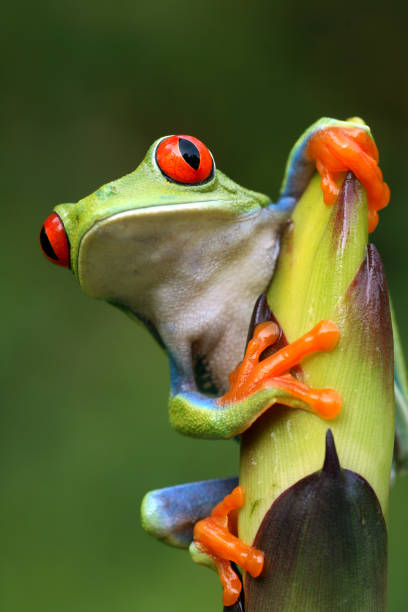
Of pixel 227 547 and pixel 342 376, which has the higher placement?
pixel 342 376

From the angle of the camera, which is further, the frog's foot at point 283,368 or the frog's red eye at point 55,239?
the frog's red eye at point 55,239

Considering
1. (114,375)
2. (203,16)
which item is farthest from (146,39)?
(114,375)

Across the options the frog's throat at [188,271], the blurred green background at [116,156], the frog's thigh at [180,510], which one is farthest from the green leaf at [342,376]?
the blurred green background at [116,156]

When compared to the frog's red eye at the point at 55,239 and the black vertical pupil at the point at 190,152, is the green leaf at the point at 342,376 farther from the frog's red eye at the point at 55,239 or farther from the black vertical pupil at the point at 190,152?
the frog's red eye at the point at 55,239

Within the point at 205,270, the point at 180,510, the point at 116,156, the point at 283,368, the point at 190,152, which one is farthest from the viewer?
the point at 116,156

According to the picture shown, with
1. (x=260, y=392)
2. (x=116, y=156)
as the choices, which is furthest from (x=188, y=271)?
A: (x=116, y=156)

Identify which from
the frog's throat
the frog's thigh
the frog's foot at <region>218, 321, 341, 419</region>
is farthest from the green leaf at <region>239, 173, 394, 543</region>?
the frog's thigh

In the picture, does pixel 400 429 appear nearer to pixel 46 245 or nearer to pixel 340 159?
pixel 340 159

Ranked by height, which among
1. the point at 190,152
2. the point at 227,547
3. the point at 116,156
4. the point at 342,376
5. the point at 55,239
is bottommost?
the point at 227,547
